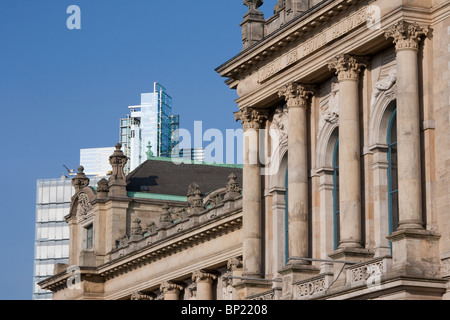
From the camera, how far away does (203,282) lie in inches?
2495

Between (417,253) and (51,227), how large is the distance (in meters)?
106

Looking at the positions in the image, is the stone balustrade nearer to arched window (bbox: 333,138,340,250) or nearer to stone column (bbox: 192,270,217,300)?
stone column (bbox: 192,270,217,300)

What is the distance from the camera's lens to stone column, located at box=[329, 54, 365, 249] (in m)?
41.7

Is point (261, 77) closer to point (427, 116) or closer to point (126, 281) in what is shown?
point (427, 116)

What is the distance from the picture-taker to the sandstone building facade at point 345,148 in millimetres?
38500

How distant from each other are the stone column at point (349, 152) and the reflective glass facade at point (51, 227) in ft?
325

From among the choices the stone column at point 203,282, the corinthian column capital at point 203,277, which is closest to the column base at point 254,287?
the stone column at point 203,282

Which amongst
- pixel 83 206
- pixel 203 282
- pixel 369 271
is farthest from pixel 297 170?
pixel 83 206

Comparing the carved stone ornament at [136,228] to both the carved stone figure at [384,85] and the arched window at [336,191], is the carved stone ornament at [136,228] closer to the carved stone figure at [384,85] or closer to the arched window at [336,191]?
the arched window at [336,191]

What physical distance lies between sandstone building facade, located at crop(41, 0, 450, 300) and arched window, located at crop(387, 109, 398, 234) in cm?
A: 4

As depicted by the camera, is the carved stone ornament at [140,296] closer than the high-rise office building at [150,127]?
Yes

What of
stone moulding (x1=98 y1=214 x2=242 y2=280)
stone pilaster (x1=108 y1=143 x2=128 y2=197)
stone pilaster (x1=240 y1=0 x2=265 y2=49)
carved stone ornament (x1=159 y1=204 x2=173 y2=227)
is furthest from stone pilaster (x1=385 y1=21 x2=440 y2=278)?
stone pilaster (x1=108 y1=143 x2=128 y2=197)
